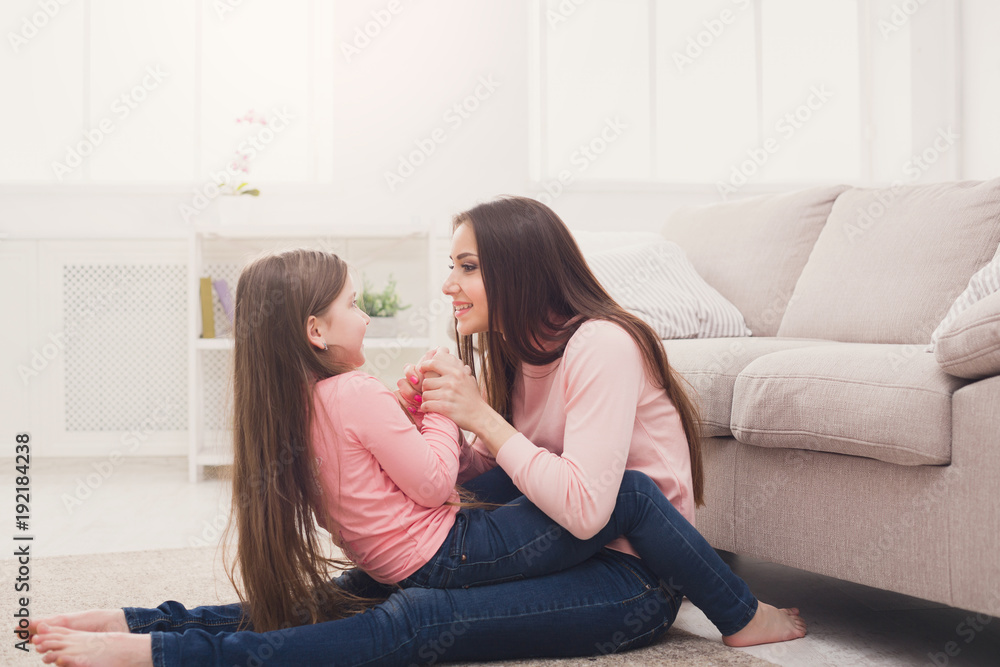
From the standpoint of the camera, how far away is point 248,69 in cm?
325

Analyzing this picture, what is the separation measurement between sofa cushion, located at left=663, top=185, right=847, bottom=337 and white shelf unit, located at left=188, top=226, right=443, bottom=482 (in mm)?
1070

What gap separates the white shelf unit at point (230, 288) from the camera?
2828 mm

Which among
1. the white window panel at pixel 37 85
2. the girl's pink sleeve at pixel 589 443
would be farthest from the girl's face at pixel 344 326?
the white window panel at pixel 37 85

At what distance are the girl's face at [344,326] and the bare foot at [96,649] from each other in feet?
1.49

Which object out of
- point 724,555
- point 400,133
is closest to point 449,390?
point 724,555

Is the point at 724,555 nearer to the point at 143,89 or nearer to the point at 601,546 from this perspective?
the point at 601,546

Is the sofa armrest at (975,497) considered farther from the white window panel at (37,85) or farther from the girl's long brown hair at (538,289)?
the white window panel at (37,85)

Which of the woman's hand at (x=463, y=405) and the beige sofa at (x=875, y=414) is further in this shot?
the woman's hand at (x=463, y=405)

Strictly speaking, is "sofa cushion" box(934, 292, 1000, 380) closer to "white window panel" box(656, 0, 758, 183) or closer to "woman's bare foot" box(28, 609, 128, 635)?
"woman's bare foot" box(28, 609, 128, 635)

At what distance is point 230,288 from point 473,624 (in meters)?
2.32

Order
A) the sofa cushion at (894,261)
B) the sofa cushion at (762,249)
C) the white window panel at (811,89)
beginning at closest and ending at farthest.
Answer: the sofa cushion at (894,261), the sofa cushion at (762,249), the white window panel at (811,89)

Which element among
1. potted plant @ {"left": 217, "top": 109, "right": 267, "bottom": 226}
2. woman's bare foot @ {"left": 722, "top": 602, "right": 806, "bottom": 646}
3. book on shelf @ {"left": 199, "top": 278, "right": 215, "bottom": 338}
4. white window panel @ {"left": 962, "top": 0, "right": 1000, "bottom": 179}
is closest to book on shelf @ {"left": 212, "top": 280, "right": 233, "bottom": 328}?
book on shelf @ {"left": 199, "top": 278, "right": 215, "bottom": 338}

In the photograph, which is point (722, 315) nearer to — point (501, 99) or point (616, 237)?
point (616, 237)

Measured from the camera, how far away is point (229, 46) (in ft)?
10.6
